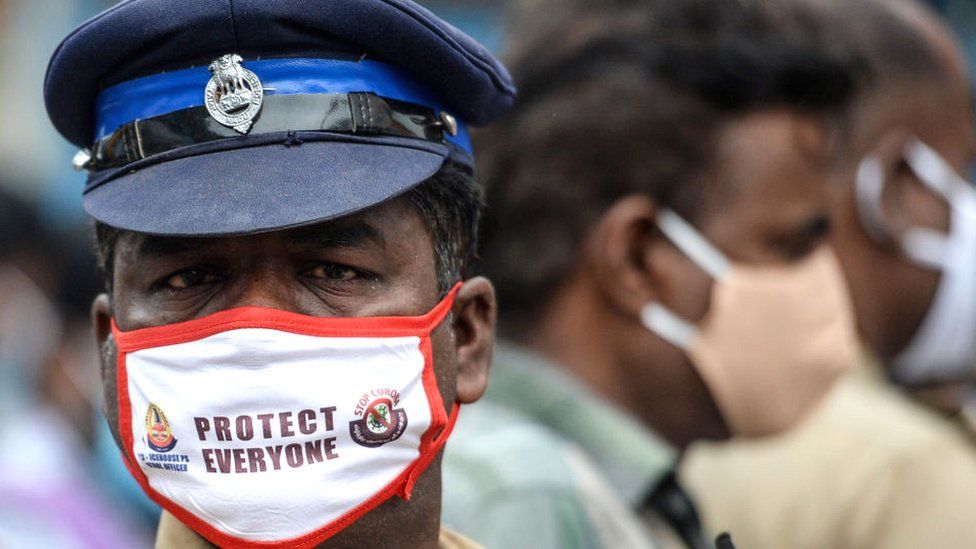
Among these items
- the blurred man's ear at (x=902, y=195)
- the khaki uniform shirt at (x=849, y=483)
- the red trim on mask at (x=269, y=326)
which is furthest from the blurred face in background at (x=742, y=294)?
the red trim on mask at (x=269, y=326)

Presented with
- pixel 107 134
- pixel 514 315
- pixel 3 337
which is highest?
pixel 107 134

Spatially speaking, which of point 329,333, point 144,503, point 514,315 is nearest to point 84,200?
point 329,333

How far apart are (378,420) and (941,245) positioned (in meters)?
3.44

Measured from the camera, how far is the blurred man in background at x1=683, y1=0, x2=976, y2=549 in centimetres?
482

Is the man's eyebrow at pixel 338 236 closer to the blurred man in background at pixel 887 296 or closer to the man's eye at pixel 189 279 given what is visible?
the man's eye at pixel 189 279

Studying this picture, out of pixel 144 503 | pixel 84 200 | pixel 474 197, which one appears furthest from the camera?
pixel 144 503

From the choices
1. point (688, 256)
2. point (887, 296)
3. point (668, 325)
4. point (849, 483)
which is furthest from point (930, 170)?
point (668, 325)

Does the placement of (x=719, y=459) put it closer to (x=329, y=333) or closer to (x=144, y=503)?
(x=144, y=503)

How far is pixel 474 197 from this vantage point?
255 centimetres

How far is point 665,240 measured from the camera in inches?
158

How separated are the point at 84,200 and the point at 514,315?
2054mm

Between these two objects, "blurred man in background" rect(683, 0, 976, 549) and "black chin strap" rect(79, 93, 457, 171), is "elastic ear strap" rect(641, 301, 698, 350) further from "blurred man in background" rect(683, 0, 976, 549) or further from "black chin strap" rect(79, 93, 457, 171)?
"black chin strap" rect(79, 93, 457, 171)

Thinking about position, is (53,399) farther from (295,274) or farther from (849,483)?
(295,274)

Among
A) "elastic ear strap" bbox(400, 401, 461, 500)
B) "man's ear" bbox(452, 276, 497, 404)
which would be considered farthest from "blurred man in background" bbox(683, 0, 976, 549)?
"elastic ear strap" bbox(400, 401, 461, 500)
